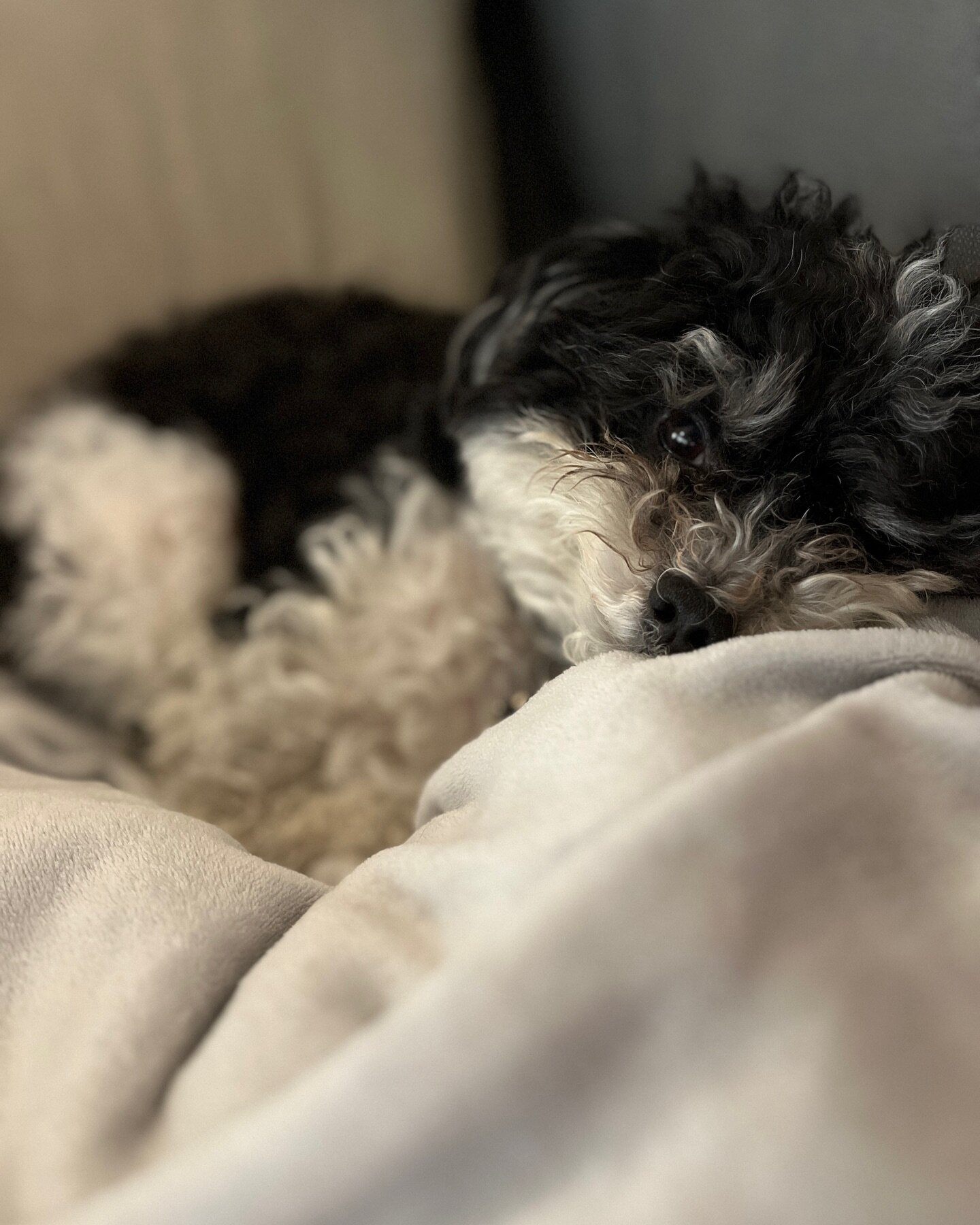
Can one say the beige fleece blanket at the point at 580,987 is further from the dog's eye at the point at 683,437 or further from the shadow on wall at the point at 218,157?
the shadow on wall at the point at 218,157

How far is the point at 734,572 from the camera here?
0.97 m

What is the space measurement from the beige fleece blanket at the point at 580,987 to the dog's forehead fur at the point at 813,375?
235 millimetres

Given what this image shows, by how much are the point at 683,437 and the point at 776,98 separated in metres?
0.74

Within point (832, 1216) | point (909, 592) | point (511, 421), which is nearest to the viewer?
point (832, 1216)

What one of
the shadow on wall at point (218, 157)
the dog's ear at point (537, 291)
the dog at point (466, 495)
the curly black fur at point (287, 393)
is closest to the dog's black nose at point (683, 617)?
the dog at point (466, 495)

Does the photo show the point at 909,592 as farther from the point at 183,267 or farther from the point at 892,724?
the point at 183,267

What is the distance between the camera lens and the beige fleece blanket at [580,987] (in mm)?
524

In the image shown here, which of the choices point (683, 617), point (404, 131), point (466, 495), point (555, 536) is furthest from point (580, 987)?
point (404, 131)

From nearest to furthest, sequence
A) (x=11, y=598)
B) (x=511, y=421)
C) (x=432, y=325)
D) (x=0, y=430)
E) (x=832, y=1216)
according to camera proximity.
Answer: (x=832, y=1216)
(x=511, y=421)
(x=11, y=598)
(x=0, y=430)
(x=432, y=325)

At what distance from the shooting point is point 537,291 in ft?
4.26

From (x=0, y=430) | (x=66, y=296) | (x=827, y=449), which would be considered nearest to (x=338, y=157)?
(x=66, y=296)

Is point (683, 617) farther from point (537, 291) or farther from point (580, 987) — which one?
point (537, 291)

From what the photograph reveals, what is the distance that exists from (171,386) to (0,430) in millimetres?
284

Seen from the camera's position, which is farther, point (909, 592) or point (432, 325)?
point (432, 325)
